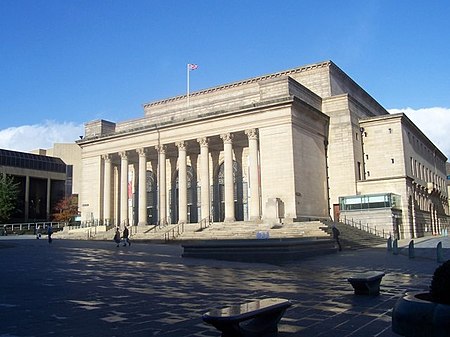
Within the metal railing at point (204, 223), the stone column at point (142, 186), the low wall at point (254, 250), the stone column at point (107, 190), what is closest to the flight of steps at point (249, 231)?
the metal railing at point (204, 223)

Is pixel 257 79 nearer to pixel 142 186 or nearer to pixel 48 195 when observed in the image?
pixel 142 186

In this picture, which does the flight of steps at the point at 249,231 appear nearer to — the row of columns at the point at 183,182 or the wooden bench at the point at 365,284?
the row of columns at the point at 183,182

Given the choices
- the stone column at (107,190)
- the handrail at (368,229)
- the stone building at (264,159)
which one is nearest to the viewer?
the handrail at (368,229)

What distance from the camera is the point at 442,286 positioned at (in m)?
5.11

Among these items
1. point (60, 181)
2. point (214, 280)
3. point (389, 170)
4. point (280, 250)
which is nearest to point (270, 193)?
point (389, 170)

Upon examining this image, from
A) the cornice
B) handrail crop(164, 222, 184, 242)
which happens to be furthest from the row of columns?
the cornice

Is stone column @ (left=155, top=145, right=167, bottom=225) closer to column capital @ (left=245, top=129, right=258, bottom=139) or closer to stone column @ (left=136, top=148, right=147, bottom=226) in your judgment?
stone column @ (left=136, top=148, right=147, bottom=226)

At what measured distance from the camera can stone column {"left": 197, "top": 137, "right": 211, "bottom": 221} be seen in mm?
48062

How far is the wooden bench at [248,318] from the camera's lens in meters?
5.76

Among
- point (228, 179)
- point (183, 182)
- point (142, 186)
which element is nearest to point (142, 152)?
point (142, 186)

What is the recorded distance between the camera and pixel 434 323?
496 cm

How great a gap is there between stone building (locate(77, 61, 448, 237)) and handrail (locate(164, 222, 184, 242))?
2.84 metres

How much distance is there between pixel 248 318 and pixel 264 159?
4007 cm

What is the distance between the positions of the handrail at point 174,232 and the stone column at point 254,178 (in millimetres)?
7378
